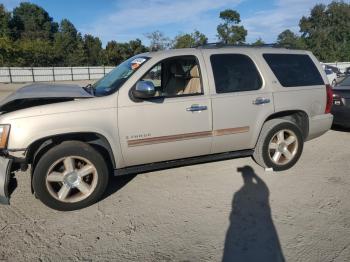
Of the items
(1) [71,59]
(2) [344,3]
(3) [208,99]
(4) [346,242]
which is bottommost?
(4) [346,242]

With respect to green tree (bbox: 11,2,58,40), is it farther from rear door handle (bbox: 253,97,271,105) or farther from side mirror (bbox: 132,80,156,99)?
side mirror (bbox: 132,80,156,99)

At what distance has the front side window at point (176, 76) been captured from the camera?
16.1ft

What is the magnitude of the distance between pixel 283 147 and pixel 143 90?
2.58 m

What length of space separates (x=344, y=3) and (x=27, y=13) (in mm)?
72815

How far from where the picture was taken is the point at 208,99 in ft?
Answer: 15.9

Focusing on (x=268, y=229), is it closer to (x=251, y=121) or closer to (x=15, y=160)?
(x=251, y=121)

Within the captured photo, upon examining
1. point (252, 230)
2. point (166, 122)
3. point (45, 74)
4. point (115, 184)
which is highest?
point (45, 74)

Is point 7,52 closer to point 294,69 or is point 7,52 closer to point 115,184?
point 115,184

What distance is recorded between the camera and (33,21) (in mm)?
82000

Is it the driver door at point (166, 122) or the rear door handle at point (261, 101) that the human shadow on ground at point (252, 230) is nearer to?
the driver door at point (166, 122)

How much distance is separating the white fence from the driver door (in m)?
32.7

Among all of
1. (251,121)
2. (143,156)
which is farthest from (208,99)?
(143,156)

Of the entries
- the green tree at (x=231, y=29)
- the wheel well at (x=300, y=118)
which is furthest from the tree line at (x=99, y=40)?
the wheel well at (x=300, y=118)

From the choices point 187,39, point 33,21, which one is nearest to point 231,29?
point 187,39
